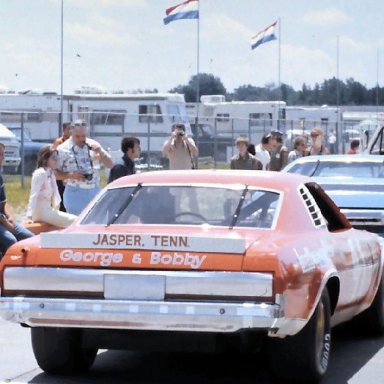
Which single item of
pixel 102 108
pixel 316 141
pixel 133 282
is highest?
pixel 102 108

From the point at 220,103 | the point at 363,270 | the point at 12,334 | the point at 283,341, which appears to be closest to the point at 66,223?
the point at 12,334

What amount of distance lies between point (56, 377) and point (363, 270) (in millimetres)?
2519

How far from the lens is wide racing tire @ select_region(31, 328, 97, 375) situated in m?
8.32

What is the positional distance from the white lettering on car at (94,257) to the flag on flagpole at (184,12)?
28395mm

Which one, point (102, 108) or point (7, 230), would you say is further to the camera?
point (102, 108)

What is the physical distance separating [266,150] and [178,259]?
17214mm

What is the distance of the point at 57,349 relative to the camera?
835cm

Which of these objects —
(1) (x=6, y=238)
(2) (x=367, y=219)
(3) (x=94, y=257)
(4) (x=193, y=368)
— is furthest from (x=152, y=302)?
(2) (x=367, y=219)

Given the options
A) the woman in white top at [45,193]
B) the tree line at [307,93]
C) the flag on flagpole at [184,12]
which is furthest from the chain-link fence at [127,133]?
the tree line at [307,93]

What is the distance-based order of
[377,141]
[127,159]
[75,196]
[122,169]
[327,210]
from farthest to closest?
[377,141] < [75,196] < [127,159] < [122,169] < [327,210]

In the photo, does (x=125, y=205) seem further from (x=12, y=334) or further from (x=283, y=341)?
(x=12, y=334)

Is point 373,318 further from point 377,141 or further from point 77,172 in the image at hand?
point 377,141

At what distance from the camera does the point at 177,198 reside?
8.80 metres

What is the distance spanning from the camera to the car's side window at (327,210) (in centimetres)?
962
